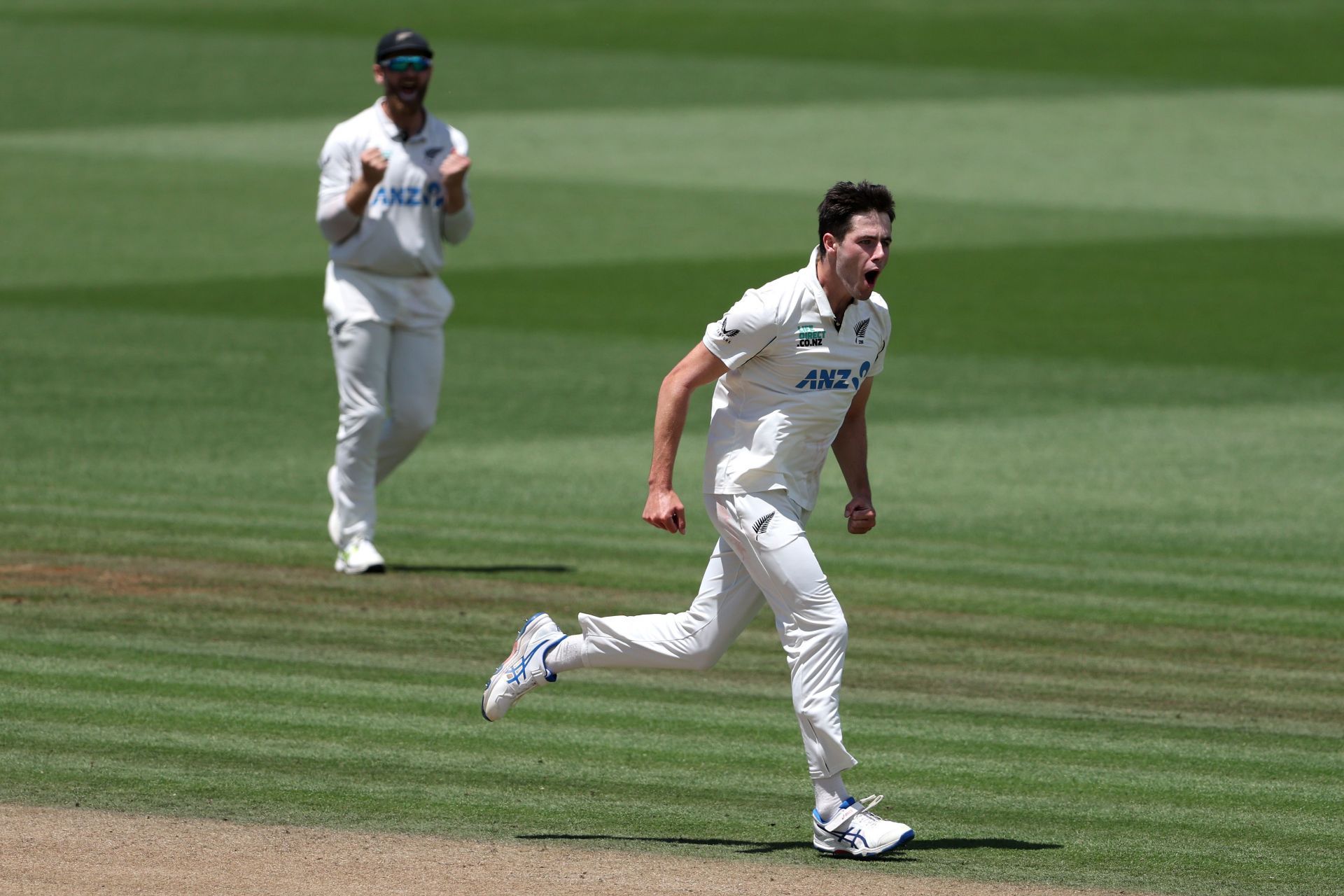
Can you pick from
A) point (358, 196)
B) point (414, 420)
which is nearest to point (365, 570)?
point (414, 420)

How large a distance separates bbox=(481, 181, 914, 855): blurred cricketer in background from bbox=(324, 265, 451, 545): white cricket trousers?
5281 mm

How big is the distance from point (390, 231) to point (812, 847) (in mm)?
6381

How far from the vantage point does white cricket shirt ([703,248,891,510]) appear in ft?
27.5

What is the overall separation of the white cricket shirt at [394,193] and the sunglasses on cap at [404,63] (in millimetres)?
304

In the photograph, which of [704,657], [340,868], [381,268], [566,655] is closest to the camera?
[340,868]

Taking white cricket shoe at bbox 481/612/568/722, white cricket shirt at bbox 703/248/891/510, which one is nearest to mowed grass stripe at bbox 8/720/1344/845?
white cricket shoe at bbox 481/612/568/722

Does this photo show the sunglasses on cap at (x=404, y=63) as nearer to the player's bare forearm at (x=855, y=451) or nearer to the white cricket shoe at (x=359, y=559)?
the white cricket shoe at (x=359, y=559)

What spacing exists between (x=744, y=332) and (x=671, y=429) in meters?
0.42

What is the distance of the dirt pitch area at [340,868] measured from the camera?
7555mm

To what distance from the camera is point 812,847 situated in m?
8.34

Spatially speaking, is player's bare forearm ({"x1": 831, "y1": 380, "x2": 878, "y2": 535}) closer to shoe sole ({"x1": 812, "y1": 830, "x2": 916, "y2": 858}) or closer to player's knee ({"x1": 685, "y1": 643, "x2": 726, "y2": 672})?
player's knee ({"x1": 685, "y1": 643, "x2": 726, "y2": 672})

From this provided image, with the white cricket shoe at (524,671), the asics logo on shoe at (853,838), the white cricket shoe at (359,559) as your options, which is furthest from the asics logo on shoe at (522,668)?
the white cricket shoe at (359,559)

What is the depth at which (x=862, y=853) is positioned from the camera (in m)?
8.14

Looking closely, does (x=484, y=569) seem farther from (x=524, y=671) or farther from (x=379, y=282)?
(x=524, y=671)
